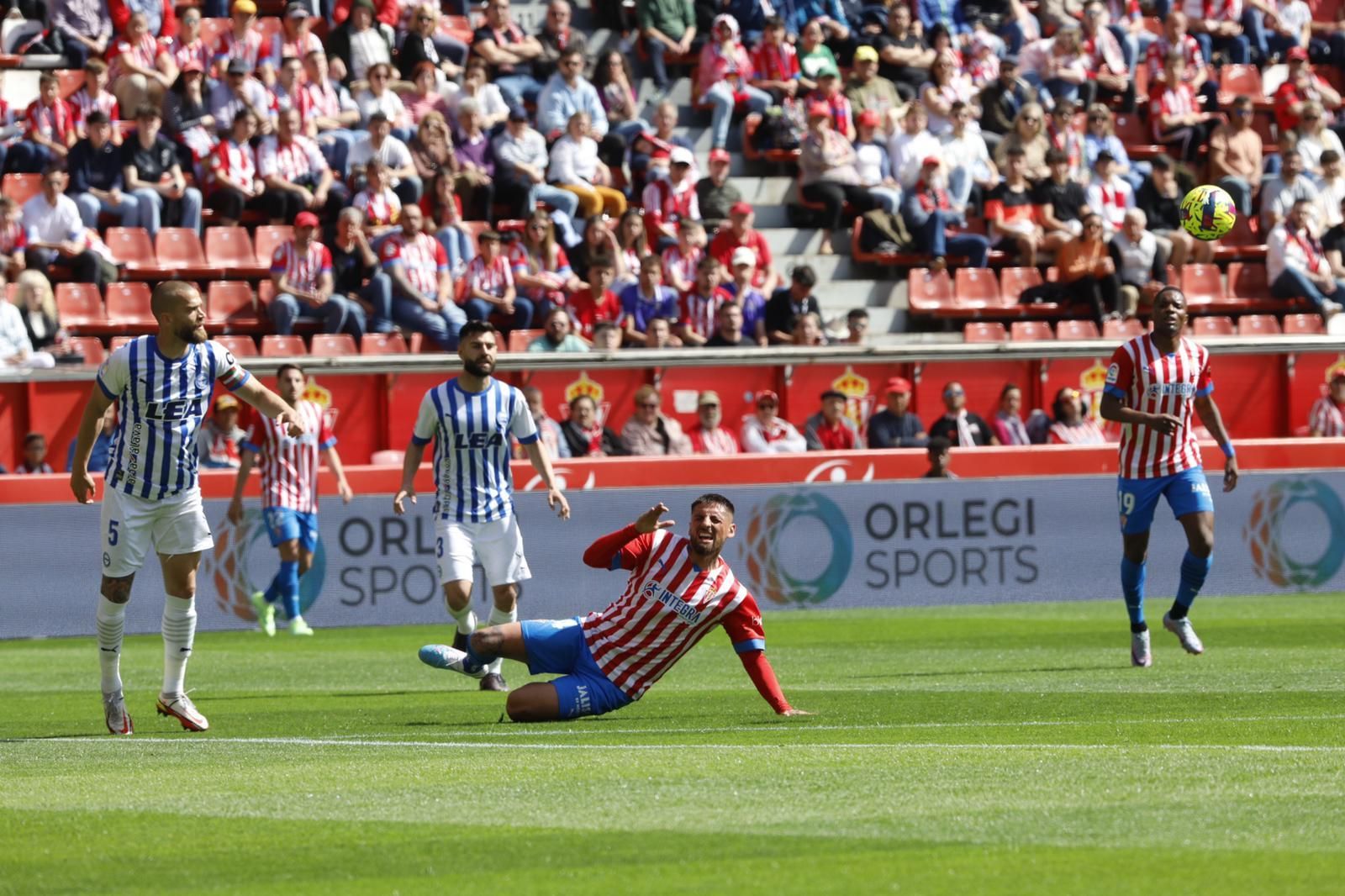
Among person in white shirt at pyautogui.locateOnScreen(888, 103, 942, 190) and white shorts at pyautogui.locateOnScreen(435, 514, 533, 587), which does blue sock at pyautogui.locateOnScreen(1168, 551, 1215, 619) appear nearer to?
white shorts at pyautogui.locateOnScreen(435, 514, 533, 587)

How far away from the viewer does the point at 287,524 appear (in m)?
17.2

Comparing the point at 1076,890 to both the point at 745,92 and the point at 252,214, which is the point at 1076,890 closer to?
the point at 252,214

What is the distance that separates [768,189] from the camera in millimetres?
26203

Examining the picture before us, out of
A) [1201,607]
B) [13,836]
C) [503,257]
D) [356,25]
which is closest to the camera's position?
[13,836]

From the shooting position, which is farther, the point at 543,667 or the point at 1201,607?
the point at 1201,607

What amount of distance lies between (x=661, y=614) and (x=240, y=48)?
15.7 m

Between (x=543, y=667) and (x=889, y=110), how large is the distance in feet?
57.0

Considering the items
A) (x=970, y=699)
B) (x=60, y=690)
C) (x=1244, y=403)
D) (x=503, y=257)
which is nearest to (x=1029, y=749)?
(x=970, y=699)

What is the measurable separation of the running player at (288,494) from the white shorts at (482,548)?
464 centimetres

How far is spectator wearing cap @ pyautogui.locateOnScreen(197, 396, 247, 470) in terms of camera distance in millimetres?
19672

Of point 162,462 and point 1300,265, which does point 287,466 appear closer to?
point 162,462

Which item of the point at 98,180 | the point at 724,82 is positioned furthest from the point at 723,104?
the point at 98,180

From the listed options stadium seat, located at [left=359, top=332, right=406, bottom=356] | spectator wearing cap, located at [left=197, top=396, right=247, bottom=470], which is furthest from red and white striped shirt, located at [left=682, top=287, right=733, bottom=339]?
spectator wearing cap, located at [left=197, top=396, right=247, bottom=470]

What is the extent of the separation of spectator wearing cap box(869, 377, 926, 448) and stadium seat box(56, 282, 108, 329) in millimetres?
7908
